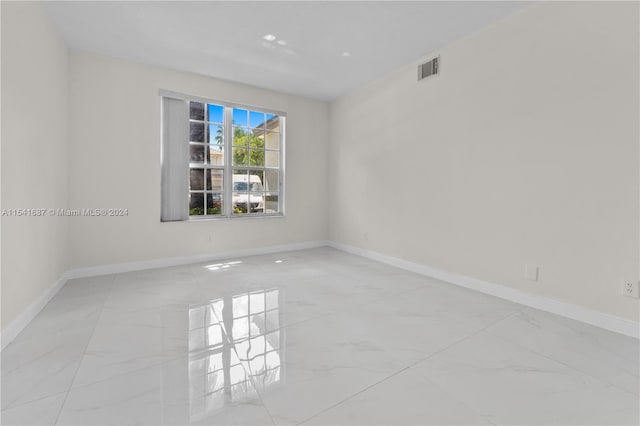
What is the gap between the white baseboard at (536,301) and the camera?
7.55ft

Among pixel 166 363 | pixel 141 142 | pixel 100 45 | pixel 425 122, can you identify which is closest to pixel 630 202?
pixel 425 122

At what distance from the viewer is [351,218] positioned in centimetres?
519

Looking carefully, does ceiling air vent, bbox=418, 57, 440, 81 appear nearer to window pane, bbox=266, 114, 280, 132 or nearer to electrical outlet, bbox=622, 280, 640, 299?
window pane, bbox=266, 114, 280, 132

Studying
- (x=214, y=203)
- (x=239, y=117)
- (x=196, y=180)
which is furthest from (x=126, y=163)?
(x=239, y=117)

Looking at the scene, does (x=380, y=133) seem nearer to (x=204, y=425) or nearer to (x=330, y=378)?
(x=330, y=378)

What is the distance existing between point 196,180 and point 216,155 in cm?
50

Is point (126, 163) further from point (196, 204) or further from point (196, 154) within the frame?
point (196, 204)

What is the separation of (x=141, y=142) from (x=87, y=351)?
2881mm

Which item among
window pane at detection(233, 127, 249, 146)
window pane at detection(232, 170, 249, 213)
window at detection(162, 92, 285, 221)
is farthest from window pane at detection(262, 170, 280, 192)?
window pane at detection(233, 127, 249, 146)

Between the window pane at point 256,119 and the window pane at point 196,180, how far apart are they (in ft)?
3.84

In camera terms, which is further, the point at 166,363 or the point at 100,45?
the point at 100,45

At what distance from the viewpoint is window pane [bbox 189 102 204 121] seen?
4403 mm

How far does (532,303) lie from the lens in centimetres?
280

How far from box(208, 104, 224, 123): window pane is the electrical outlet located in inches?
196
